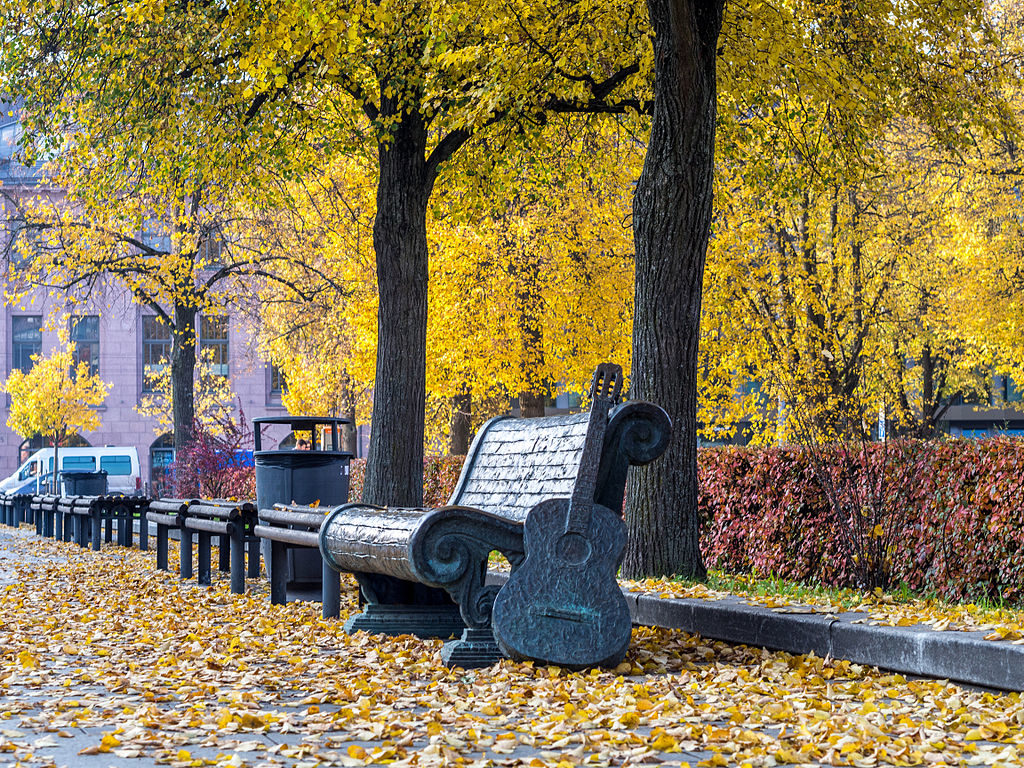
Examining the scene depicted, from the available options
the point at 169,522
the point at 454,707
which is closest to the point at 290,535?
the point at 454,707

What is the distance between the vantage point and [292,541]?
9594 mm

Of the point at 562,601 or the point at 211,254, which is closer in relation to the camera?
the point at 562,601

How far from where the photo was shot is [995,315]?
2441 centimetres

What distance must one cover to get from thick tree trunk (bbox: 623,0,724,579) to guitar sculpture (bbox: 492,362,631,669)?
3.14m

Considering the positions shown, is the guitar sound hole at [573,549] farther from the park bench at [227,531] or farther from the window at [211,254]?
the window at [211,254]

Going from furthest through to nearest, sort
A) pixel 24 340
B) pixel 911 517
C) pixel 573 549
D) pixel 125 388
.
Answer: pixel 24 340, pixel 125 388, pixel 911 517, pixel 573 549

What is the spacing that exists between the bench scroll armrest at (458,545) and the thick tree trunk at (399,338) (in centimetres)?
746

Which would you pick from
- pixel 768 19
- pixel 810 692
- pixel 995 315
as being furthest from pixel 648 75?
pixel 995 315

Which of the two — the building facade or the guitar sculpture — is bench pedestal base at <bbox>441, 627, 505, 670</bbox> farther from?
the building facade

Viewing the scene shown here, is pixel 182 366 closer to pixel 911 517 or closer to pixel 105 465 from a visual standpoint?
pixel 911 517

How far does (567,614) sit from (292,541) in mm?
3446

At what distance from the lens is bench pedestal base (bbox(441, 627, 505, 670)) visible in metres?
6.95

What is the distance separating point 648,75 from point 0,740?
9864 millimetres

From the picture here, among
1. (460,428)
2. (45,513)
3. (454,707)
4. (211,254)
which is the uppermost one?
(211,254)
